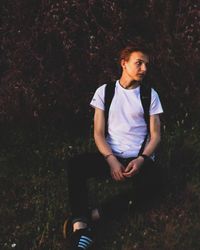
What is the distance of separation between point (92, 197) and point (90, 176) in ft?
1.74

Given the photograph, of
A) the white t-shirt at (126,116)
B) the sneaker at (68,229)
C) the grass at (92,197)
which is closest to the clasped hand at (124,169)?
the white t-shirt at (126,116)

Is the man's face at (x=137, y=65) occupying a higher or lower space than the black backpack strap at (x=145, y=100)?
higher

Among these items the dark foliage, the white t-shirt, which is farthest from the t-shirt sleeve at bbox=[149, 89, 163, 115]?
the dark foliage

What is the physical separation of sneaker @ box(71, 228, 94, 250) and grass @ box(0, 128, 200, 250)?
18 cm

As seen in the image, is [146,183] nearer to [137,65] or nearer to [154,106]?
[154,106]

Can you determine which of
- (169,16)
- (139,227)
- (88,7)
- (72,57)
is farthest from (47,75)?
(139,227)

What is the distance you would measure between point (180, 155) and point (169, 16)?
5.64 ft

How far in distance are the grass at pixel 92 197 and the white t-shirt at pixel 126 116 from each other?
637 mm

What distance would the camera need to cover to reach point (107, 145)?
570cm

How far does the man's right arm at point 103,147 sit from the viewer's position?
5.48 metres

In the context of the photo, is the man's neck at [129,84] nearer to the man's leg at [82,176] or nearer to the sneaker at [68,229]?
the man's leg at [82,176]

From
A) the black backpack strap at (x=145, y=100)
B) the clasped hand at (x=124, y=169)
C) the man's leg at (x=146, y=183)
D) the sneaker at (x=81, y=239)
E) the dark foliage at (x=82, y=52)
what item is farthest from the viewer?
the dark foliage at (x=82, y=52)

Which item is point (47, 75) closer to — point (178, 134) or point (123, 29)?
point (123, 29)

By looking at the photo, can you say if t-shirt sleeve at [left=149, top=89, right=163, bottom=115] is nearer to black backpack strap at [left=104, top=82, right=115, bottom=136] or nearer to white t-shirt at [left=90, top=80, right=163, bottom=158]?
white t-shirt at [left=90, top=80, right=163, bottom=158]
